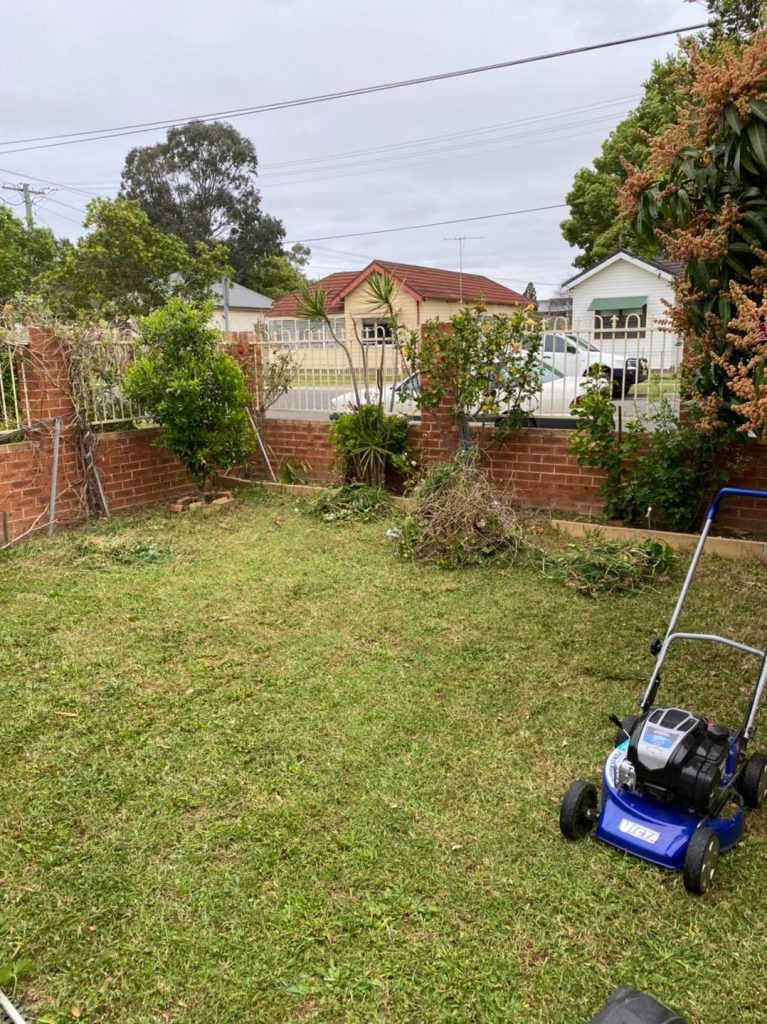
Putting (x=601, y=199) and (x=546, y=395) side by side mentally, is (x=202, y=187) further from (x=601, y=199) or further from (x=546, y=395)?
(x=546, y=395)

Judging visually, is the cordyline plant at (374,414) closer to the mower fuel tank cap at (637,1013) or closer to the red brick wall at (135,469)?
the red brick wall at (135,469)

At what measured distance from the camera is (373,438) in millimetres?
6953

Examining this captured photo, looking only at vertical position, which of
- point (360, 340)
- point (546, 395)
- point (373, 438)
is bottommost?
point (373, 438)

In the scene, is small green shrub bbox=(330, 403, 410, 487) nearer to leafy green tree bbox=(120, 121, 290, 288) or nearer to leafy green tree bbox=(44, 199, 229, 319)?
leafy green tree bbox=(44, 199, 229, 319)

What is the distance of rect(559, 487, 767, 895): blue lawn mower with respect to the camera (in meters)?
2.07

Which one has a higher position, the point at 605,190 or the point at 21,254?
the point at 605,190

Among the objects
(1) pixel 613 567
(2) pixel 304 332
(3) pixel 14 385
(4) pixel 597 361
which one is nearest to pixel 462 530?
(1) pixel 613 567

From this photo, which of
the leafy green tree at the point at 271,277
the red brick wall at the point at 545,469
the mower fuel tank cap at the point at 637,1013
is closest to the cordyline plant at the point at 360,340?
the red brick wall at the point at 545,469

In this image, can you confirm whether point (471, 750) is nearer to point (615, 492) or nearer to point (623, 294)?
point (615, 492)

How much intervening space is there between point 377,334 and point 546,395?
1.94 m

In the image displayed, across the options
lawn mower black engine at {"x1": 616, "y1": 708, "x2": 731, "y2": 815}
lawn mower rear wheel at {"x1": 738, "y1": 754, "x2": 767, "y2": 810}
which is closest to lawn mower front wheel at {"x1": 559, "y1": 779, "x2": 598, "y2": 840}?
lawn mower black engine at {"x1": 616, "y1": 708, "x2": 731, "y2": 815}

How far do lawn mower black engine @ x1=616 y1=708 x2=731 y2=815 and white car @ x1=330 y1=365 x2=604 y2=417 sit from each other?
4060 mm

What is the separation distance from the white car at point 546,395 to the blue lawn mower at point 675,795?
4006 mm

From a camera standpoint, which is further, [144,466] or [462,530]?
[144,466]
